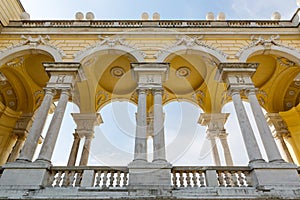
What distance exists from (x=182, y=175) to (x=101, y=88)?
8332 millimetres

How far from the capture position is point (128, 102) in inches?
588

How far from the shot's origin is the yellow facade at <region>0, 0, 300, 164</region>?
1082 centimetres

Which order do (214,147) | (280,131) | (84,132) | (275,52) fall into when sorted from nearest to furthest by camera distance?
1. (275,52)
2. (84,132)
3. (280,131)
4. (214,147)

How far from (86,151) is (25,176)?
5081 mm

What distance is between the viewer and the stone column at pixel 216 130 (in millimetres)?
12859

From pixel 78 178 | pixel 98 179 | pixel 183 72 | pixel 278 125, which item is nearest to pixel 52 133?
pixel 78 178

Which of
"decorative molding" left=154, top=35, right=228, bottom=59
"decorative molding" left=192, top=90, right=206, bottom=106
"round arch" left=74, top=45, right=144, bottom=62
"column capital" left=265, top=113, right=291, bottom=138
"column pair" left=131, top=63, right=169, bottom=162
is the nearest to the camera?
"column pair" left=131, top=63, right=169, bottom=162

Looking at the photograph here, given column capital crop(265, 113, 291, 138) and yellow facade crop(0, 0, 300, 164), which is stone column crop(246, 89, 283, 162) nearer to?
yellow facade crop(0, 0, 300, 164)

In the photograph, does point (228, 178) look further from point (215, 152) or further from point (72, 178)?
point (215, 152)

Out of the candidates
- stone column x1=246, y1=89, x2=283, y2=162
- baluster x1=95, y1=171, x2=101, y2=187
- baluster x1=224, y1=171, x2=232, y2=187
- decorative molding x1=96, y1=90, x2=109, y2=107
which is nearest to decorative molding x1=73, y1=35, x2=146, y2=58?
decorative molding x1=96, y1=90, x2=109, y2=107

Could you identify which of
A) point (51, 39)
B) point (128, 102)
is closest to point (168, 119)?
point (128, 102)

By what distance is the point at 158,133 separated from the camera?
8352mm

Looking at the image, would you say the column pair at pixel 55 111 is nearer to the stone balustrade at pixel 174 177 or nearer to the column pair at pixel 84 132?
the stone balustrade at pixel 174 177

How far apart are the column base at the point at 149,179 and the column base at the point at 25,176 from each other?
2540 millimetres
